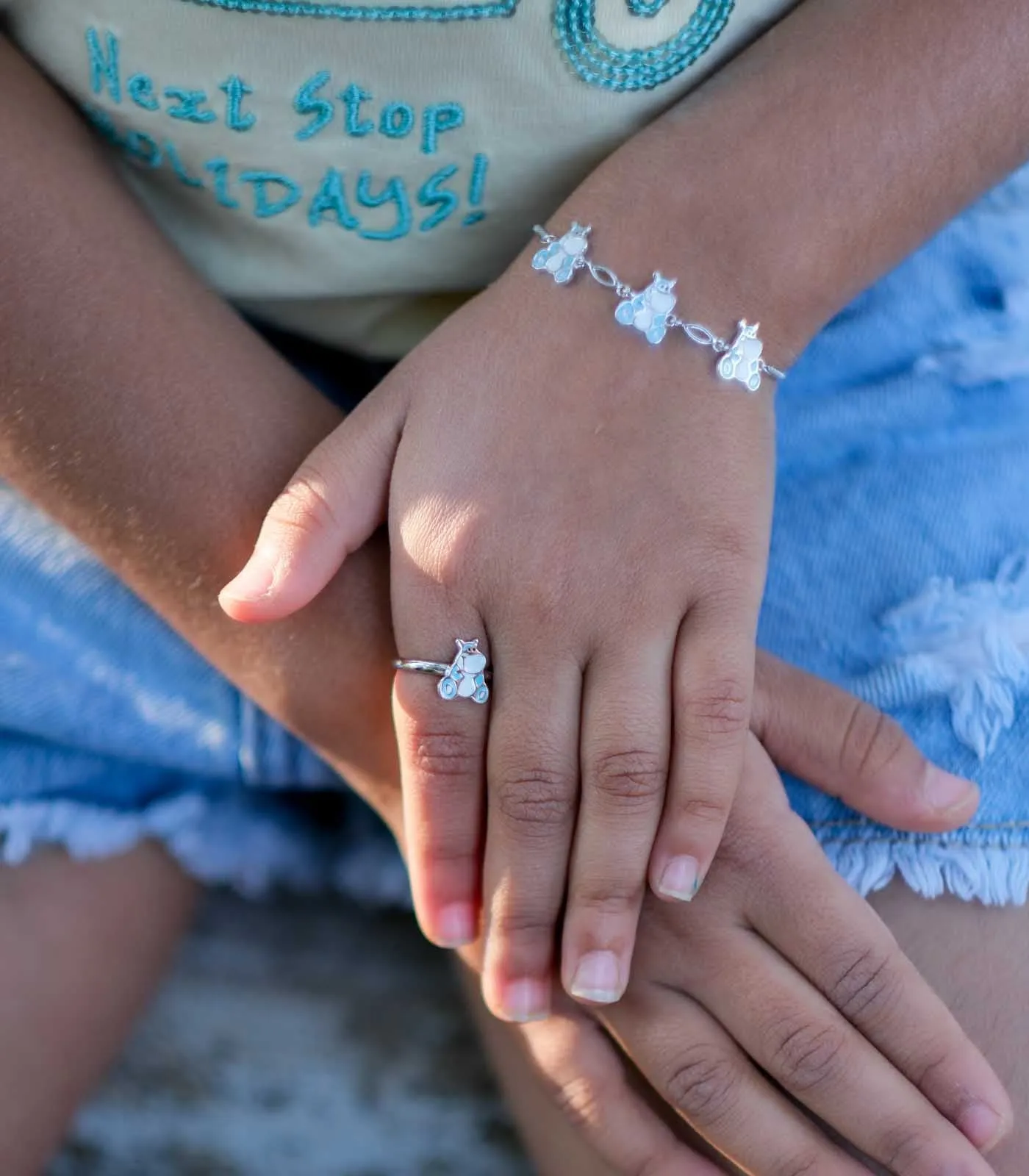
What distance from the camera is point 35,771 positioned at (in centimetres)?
98

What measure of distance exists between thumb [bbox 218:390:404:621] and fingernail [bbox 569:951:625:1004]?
28cm

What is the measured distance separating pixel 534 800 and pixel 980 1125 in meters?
0.33

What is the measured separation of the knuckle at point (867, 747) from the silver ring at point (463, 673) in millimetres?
247

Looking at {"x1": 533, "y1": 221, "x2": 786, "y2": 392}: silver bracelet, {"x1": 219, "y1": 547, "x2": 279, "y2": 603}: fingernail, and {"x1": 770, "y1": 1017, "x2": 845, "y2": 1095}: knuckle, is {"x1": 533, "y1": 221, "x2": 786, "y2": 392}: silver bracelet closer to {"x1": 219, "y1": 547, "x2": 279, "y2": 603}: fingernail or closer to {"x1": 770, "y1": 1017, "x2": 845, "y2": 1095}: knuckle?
{"x1": 219, "y1": 547, "x2": 279, "y2": 603}: fingernail

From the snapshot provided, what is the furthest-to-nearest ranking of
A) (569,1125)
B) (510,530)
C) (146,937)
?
(146,937) < (569,1125) < (510,530)

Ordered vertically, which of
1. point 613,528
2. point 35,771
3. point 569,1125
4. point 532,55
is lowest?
point 569,1125

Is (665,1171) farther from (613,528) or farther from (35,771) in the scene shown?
(35,771)

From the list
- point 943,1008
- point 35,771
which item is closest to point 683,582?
point 943,1008

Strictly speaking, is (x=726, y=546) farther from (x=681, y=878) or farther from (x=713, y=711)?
(x=681, y=878)

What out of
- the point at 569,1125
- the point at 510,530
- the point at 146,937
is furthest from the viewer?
the point at 146,937

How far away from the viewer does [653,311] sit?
0.81 meters

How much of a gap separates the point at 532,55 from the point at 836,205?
0.22m

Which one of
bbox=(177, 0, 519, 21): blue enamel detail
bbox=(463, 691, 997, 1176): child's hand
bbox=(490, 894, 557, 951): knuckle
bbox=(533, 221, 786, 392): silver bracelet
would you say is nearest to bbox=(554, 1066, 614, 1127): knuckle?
bbox=(463, 691, 997, 1176): child's hand

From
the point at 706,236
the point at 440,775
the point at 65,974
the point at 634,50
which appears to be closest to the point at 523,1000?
the point at 440,775
